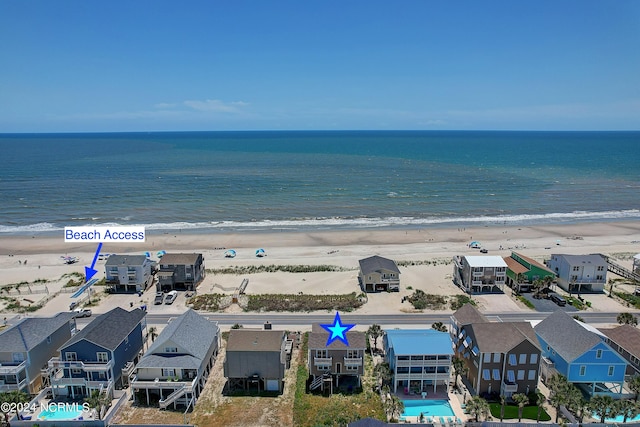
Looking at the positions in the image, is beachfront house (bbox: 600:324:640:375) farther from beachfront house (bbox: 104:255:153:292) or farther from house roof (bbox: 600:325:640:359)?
beachfront house (bbox: 104:255:153:292)

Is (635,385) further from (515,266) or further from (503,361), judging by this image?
(515,266)

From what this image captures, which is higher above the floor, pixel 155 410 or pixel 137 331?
pixel 137 331

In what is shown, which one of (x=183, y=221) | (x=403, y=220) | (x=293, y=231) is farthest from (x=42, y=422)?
(x=403, y=220)

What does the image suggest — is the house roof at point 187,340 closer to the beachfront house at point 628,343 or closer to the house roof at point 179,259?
the house roof at point 179,259

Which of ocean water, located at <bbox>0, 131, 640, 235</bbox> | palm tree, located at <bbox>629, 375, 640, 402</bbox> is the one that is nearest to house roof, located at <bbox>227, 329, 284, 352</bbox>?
palm tree, located at <bbox>629, 375, 640, 402</bbox>

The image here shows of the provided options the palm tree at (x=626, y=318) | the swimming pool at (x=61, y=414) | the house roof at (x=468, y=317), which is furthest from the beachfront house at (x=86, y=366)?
the palm tree at (x=626, y=318)

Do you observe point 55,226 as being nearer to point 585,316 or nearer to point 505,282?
point 505,282
